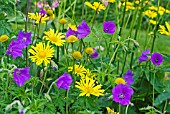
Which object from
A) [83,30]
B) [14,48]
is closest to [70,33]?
[83,30]

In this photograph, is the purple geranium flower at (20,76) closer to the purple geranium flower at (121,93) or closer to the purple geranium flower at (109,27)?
the purple geranium flower at (121,93)

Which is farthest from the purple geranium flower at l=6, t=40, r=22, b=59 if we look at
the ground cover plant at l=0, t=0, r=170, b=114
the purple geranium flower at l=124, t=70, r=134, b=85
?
the purple geranium flower at l=124, t=70, r=134, b=85

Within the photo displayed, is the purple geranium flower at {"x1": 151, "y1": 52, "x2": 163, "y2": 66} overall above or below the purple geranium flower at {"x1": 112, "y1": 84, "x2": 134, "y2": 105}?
above

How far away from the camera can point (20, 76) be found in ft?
5.30

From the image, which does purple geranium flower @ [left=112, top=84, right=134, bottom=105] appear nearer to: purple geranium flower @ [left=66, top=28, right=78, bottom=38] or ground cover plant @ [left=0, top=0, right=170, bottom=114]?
ground cover plant @ [left=0, top=0, right=170, bottom=114]

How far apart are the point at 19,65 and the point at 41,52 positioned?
0.39 metres

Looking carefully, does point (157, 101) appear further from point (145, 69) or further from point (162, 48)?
point (162, 48)

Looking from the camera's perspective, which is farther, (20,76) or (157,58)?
(157,58)

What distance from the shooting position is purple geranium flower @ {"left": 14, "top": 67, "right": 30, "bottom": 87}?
160cm

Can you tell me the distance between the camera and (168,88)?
2041mm

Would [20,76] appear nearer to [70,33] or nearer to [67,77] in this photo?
[67,77]

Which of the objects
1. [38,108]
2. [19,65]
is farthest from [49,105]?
[19,65]

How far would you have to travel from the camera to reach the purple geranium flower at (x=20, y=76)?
5.25ft

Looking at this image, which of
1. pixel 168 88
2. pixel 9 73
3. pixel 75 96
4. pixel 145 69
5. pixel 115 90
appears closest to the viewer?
pixel 9 73
